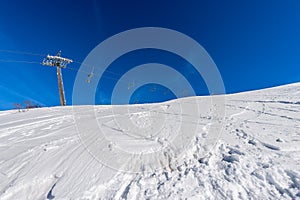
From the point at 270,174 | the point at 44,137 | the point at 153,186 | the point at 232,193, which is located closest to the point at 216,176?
the point at 232,193

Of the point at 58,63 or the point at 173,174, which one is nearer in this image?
the point at 173,174

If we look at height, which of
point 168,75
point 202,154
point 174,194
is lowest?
point 174,194

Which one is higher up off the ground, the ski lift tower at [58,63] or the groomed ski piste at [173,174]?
the ski lift tower at [58,63]

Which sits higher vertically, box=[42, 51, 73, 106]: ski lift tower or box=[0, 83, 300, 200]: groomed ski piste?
box=[42, 51, 73, 106]: ski lift tower

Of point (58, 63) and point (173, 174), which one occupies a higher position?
point (58, 63)

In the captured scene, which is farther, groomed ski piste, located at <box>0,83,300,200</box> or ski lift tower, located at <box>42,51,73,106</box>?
ski lift tower, located at <box>42,51,73,106</box>

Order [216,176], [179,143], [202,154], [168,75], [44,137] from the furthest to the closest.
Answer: [168,75] → [44,137] → [179,143] → [202,154] → [216,176]

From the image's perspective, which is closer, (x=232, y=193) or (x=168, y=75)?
(x=232, y=193)

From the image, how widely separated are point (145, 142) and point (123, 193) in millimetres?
1501

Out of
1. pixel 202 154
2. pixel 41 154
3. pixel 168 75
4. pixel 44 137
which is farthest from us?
pixel 168 75

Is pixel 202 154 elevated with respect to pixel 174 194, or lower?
elevated

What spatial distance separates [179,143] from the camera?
10.2ft

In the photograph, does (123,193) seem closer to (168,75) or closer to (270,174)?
(270,174)

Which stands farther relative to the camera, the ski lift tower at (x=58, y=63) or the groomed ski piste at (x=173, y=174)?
the ski lift tower at (x=58, y=63)
